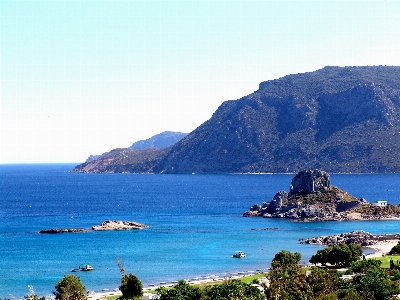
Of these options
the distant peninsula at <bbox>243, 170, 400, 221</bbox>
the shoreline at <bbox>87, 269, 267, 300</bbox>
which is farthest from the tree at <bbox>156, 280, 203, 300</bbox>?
the distant peninsula at <bbox>243, 170, 400, 221</bbox>

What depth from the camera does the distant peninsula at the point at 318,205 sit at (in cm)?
13825

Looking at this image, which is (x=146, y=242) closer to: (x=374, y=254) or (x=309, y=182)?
(x=374, y=254)

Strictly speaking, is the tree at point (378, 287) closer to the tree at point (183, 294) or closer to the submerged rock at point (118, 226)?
the tree at point (183, 294)

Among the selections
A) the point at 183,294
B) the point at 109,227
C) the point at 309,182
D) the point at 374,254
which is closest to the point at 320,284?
the point at 183,294

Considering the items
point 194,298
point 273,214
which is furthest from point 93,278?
point 273,214

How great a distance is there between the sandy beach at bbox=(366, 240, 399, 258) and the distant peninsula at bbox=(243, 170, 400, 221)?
117 feet

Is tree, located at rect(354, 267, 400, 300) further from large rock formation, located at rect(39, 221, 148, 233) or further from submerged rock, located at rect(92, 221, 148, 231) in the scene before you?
submerged rock, located at rect(92, 221, 148, 231)

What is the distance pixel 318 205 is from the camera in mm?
142875

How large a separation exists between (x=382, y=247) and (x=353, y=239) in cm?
557

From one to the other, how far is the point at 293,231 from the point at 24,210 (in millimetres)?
77539

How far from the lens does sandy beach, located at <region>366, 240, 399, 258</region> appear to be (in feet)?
286

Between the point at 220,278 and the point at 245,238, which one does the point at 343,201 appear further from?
the point at 220,278

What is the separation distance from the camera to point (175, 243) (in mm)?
102875

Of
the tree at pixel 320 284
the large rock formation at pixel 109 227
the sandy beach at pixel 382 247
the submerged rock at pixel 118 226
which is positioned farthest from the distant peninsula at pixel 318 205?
the tree at pixel 320 284
